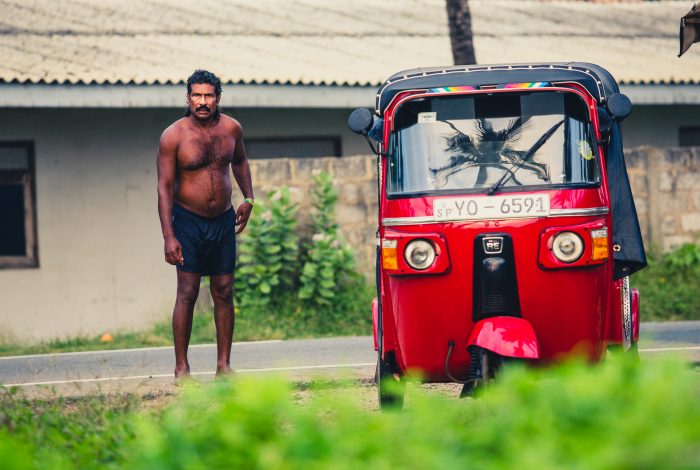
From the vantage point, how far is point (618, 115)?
7262 millimetres

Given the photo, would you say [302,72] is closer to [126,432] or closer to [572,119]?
[572,119]

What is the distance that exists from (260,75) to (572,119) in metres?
9.22

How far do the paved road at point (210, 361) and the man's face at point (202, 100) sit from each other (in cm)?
186

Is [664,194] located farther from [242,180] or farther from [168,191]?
[168,191]

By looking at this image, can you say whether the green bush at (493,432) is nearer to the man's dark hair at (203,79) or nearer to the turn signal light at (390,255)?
the turn signal light at (390,255)

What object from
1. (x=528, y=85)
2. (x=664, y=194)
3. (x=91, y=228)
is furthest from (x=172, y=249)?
(x=664, y=194)

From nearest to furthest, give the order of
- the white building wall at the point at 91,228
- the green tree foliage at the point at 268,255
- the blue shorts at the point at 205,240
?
the blue shorts at the point at 205,240 → the green tree foliage at the point at 268,255 → the white building wall at the point at 91,228

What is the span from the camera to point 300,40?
18.2m

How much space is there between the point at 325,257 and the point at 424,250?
276 inches

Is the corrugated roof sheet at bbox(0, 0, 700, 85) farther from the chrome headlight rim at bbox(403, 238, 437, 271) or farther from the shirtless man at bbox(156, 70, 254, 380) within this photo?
the chrome headlight rim at bbox(403, 238, 437, 271)

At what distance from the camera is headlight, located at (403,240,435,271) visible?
7.04 metres

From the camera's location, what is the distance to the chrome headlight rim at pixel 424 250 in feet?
23.1

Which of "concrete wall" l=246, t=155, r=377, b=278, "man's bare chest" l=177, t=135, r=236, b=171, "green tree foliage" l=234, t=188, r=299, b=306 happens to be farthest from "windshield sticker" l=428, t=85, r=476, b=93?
"concrete wall" l=246, t=155, r=377, b=278

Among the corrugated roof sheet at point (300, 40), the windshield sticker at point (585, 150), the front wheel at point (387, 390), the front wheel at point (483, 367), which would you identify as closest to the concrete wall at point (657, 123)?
the corrugated roof sheet at point (300, 40)
